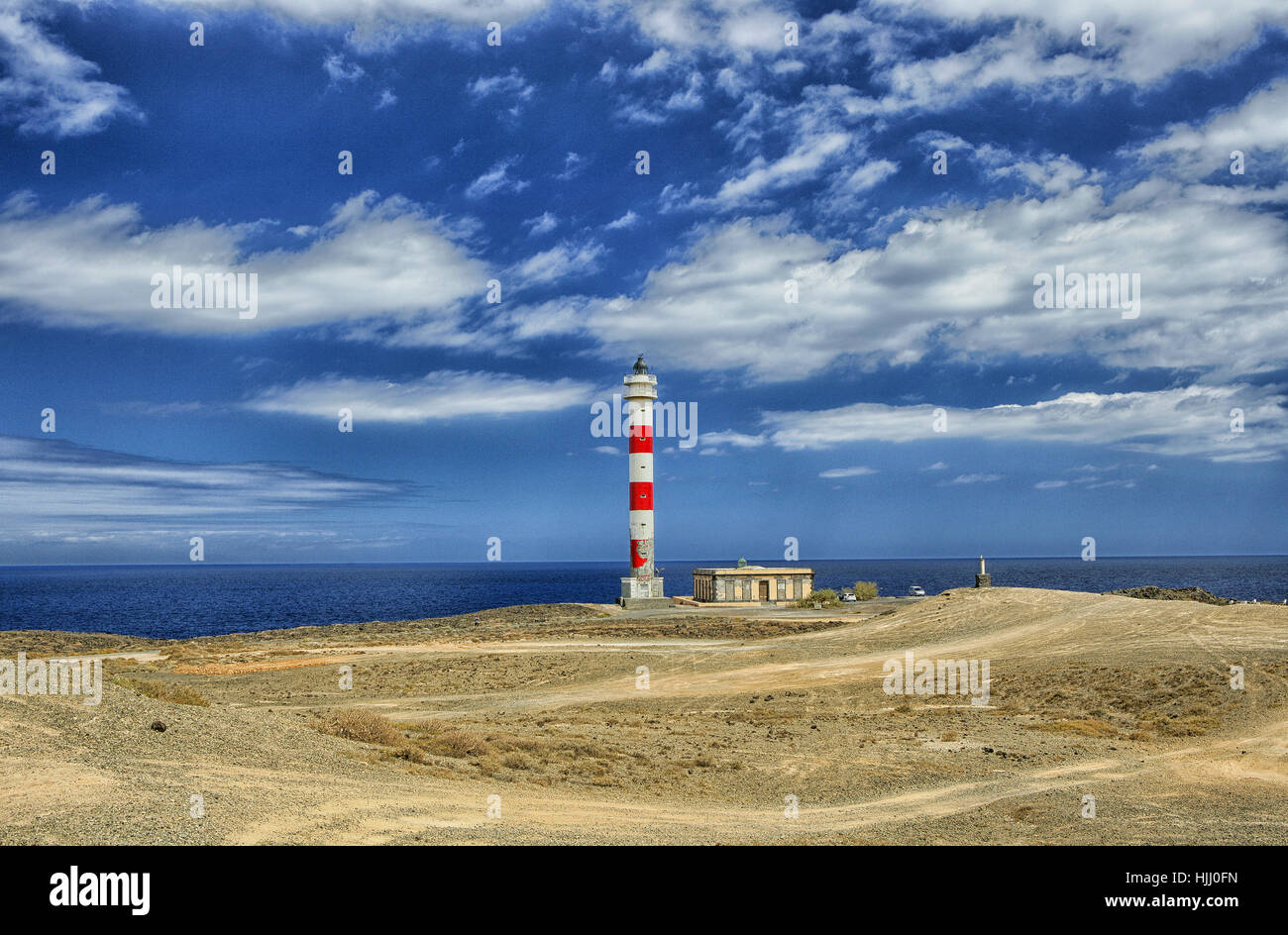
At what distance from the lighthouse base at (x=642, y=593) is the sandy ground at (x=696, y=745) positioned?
25126 mm

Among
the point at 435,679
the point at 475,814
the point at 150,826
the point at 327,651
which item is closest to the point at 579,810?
the point at 475,814

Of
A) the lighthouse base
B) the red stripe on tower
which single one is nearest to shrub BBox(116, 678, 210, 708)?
the red stripe on tower

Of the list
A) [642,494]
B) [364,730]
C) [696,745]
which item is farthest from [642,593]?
[364,730]

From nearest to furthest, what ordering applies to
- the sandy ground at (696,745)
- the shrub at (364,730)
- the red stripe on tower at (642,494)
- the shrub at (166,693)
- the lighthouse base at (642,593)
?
the sandy ground at (696,745)
the shrub at (364,730)
the shrub at (166,693)
the red stripe on tower at (642,494)
the lighthouse base at (642,593)

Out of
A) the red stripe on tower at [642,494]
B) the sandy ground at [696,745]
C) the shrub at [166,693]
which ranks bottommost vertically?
the sandy ground at [696,745]

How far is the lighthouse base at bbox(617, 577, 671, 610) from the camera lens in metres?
69.4

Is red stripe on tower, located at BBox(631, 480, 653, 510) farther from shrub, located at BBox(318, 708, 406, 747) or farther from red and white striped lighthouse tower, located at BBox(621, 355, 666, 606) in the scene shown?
shrub, located at BBox(318, 708, 406, 747)

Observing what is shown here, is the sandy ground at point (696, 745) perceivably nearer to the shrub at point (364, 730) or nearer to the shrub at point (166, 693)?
the shrub at point (364, 730)

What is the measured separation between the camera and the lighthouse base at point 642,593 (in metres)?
69.4

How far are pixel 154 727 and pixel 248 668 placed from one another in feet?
80.0

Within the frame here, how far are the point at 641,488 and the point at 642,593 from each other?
913 centimetres

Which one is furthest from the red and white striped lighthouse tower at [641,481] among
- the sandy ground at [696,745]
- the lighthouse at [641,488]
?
the sandy ground at [696,745]

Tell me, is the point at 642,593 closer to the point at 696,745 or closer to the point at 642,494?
the point at 642,494
